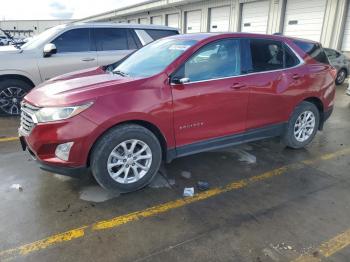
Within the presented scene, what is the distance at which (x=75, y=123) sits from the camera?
10.1ft

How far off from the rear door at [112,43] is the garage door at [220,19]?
44.8ft

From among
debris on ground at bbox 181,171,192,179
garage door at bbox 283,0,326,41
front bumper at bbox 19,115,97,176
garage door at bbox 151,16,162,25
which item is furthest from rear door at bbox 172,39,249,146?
garage door at bbox 151,16,162,25

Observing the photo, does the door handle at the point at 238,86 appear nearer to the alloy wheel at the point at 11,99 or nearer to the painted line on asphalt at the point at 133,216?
the painted line on asphalt at the point at 133,216

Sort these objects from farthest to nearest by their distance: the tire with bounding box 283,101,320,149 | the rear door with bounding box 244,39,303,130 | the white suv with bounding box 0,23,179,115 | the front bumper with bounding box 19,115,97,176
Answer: the white suv with bounding box 0,23,179,115 < the tire with bounding box 283,101,320,149 < the rear door with bounding box 244,39,303,130 < the front bumper with bounding box 19,115,97,176

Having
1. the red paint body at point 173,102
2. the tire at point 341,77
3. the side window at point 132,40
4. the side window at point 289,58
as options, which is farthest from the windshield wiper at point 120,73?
the tire at point 341,77

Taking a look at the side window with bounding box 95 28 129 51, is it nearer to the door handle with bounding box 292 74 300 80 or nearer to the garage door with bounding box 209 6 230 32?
the door handle with bounding box 292 74 300 80

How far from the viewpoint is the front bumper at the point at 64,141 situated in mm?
3080

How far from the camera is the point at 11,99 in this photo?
6312 millimetres

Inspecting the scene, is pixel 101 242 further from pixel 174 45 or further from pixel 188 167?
pixel 174 45

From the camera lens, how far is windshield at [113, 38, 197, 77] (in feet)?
12.3

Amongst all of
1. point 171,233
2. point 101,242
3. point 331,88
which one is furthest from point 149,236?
point 331,88

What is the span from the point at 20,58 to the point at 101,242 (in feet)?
15.4

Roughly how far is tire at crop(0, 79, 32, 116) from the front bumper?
3418 millimetres

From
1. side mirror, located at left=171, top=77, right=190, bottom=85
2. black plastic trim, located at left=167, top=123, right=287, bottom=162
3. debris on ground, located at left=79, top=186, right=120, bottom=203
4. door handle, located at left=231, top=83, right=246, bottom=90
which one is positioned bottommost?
debris on ground, located at left=79, top=186, right=120, bottom=203
